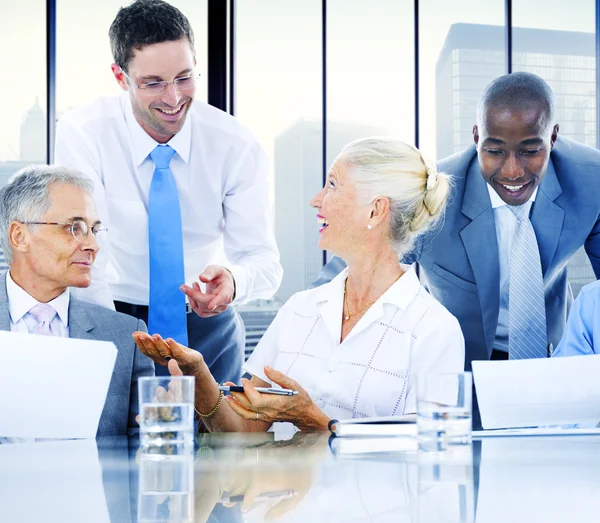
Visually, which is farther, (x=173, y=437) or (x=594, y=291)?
(x=594, y=291)

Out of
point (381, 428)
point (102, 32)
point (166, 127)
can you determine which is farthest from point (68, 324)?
point (102, 32)

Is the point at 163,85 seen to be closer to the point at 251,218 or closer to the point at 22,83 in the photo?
the point at 251,218

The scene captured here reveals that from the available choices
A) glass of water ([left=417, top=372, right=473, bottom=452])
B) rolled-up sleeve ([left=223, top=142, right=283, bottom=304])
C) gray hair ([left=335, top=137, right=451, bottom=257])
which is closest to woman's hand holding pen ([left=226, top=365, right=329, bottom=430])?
glass of water ([left=417, top=372, right=473, bottom=452])

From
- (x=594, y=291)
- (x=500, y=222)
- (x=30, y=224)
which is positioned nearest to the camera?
(x=594, y=291)

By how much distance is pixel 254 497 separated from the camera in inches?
37.8

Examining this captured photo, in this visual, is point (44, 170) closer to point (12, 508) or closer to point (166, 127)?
point (166, 127)

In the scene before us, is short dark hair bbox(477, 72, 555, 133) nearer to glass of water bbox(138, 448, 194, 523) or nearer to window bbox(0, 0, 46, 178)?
glass of water bbox(138, 448, 194, 523)

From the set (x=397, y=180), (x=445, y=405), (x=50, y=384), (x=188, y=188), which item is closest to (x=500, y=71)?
(x=188, y=188)

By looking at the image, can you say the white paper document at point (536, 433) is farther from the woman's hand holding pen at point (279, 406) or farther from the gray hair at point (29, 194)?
the gray hair at point (29, 194)

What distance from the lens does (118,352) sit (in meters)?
2.20

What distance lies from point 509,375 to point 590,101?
3305 millimetres

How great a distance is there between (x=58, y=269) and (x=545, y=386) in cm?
134

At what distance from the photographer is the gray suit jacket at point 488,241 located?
2.92 m

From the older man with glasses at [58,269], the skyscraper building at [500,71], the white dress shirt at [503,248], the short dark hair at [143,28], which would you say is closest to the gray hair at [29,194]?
the older man with glasses at [58,269]
